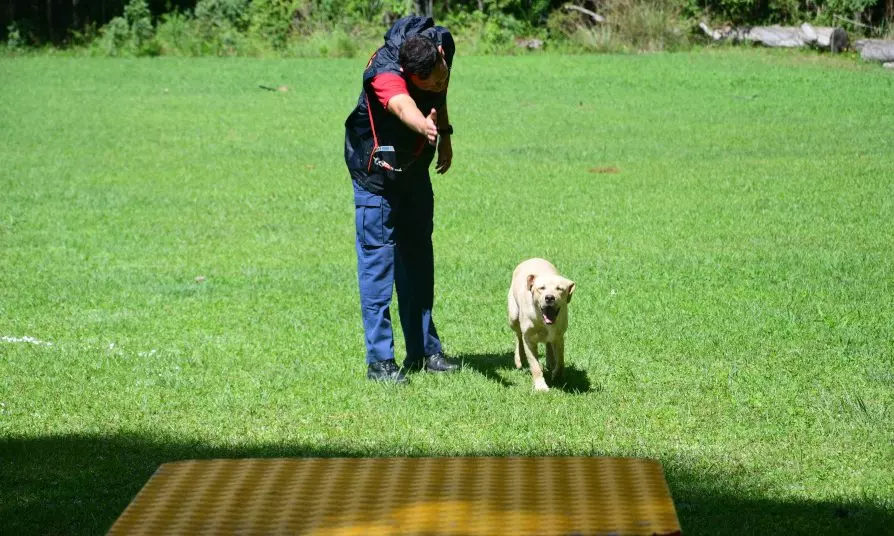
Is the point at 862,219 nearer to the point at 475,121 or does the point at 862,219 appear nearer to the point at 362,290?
the point at 362,290

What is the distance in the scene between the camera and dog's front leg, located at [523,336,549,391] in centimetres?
664

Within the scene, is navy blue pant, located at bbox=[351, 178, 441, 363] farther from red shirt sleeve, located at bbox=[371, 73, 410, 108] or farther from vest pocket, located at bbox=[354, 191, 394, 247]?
red shirt sleeve, located at bbox=[371, 73, 410, 108]

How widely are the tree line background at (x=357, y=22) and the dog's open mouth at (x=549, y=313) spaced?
23.4 m

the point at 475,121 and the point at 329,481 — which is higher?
the point at 329,481

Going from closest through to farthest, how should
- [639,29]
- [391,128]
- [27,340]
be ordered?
[391,128] → [27,340] → [639,29]

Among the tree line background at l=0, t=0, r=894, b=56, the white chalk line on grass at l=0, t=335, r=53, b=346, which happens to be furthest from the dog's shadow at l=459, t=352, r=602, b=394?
the tree line background at l=0, t=0, r=894, b=56

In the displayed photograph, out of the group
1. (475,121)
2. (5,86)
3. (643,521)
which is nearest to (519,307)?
(643,521)

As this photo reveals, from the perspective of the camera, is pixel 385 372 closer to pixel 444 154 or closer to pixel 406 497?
pixel 444 154

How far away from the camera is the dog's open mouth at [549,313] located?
6.37 m

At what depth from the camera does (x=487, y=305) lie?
349 inches

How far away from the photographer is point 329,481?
4.79 metres

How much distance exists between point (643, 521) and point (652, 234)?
743 cm

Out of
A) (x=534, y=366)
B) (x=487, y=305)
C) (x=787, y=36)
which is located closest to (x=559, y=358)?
(x=534, y=366)

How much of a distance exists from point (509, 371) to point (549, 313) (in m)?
0.87
